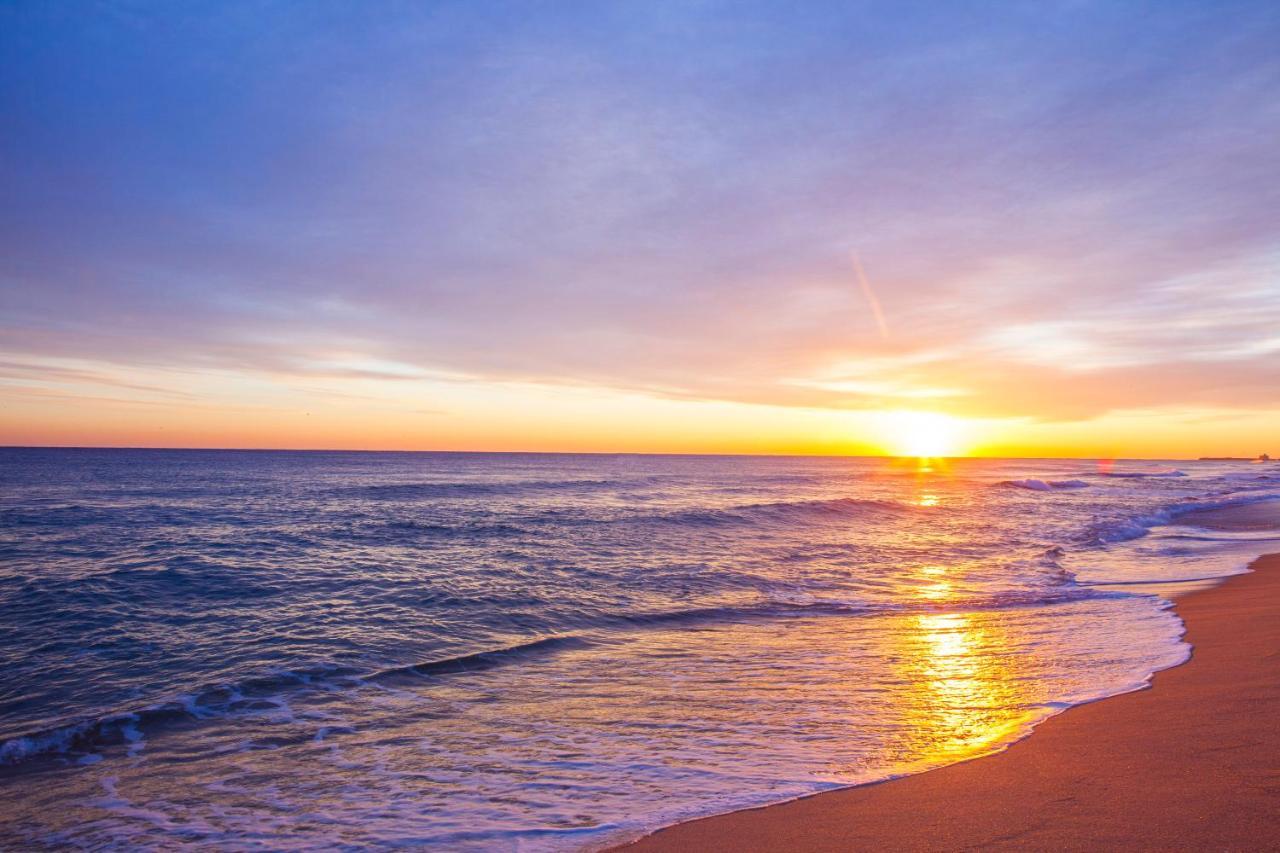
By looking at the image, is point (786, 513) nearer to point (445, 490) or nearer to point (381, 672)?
point (445, 490)

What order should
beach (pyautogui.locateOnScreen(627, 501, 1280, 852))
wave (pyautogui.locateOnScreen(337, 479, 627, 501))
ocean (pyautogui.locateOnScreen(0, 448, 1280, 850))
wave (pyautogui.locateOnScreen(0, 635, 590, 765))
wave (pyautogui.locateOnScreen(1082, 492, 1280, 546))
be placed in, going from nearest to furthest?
beach (pyautogui.locateOnScreen(627, 501, 1280, 852)), ocean (pyautogui.locateOnScreen(0, 448, 1280, 850)), wave (pyautogui.locateOnScreen(0, 635, 590, 765)), wave (pyautogui.locateOnScreen(1082, 492, 1280, 546)), wave (pyautogui.locateOnScreen(337, 479, 627, 501))

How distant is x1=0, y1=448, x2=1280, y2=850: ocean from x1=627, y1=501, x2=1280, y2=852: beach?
420 millimetres

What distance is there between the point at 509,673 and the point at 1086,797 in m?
7.67

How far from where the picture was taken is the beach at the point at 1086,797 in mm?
4582

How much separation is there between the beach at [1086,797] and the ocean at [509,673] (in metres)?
0.42

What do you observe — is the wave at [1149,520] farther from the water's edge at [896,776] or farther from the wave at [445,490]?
the wave at [445,490]

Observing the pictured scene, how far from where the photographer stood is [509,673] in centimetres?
1062

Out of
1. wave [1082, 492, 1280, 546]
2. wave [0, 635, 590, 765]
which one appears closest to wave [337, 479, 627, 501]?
wave [1082, 492, 1280, 546]

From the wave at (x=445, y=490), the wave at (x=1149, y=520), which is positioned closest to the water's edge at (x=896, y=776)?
the wave at (x=1149, y=520)

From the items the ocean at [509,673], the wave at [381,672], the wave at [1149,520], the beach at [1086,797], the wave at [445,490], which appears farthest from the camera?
the wave at [445,490]

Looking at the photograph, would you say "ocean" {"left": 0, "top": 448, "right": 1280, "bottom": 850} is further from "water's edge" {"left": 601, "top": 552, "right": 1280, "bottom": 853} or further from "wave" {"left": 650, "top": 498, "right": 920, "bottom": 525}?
"wave" {"left": 650, "top": 498, "right": 920, "bottom": 525}

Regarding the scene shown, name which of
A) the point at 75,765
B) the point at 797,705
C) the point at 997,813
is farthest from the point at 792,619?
the point at 75,765

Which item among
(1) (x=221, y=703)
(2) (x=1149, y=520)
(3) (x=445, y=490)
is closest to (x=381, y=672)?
(1) (x=221, y=703)

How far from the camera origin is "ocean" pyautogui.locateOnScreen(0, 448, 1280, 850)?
6137 mm
